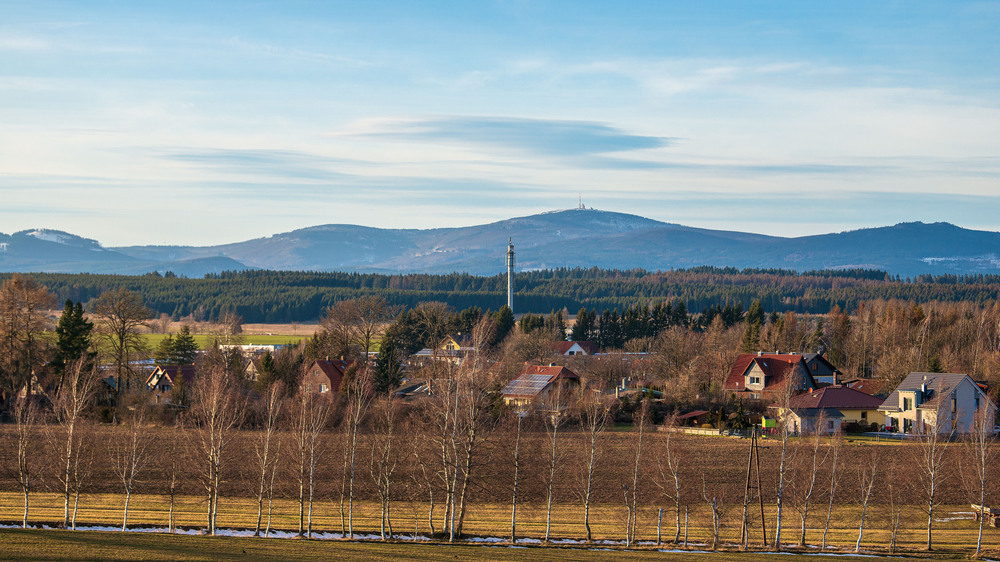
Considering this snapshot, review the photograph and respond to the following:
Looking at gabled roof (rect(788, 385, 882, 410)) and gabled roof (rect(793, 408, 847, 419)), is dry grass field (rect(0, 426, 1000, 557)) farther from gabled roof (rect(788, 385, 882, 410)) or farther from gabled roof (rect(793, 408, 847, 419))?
gabled roof (rect(788, 385, 882, 410))

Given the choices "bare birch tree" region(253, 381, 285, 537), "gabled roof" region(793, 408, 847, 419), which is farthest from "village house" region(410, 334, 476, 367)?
"gabled roof" region(793, 408, 847, 419)

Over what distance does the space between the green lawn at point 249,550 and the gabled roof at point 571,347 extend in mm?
74956

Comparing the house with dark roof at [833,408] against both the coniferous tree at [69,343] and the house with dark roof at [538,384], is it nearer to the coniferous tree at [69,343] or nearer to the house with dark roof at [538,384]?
the house with dark roof at [538,384]

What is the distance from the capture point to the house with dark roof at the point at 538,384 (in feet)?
Answer: 231

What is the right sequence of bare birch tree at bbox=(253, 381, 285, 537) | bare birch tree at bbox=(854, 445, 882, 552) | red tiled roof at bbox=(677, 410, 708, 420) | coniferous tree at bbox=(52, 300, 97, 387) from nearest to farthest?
bare birch tree at bbox=(253, 381, 285, 537)
bare birch tree at bbox=(854, 445, 882, 552)
coniferous tree at bbox=(52, 300, 97, 387)
red tiled roof at bbox=(677, 410, 708, 420)

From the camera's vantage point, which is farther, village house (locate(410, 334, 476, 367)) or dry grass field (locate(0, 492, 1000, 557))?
village house (locate(410, 334, 476, 367))

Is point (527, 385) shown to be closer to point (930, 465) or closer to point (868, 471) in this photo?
point (868, 471)

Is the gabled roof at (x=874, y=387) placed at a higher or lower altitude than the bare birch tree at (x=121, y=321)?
lower

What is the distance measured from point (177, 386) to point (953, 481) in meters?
50.2

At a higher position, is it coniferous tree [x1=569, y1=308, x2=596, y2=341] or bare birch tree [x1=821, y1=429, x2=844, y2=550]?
coniferous tree [x1=569, y1=308, x2=596, y2=341]

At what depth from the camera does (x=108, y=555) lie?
960 inches

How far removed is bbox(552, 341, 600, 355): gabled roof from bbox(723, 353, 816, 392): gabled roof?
29.0 m

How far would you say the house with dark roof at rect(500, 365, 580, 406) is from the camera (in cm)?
7031

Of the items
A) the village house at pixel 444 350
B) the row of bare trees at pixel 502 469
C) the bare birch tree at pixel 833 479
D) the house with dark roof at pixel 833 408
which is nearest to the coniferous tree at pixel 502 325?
the village house at pixel 444 350
